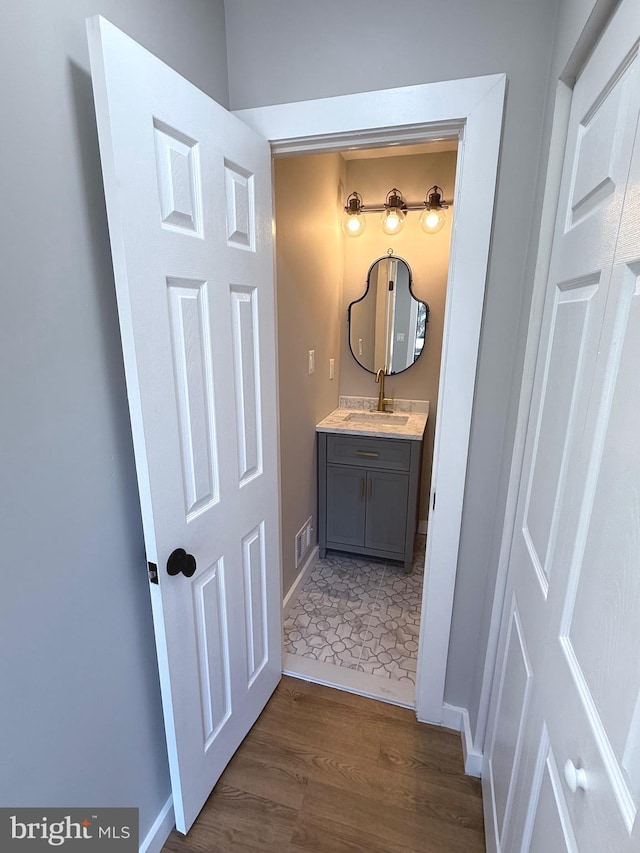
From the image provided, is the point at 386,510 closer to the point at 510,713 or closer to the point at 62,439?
the point at 510,713

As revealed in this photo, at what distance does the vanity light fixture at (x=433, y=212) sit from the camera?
7.88ft

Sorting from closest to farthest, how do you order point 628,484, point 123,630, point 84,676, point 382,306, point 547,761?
1. point 628,484
2. point 547,761
3. point 84,676
4. point 123,630
5. point 382,306

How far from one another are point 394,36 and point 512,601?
159 centimetres

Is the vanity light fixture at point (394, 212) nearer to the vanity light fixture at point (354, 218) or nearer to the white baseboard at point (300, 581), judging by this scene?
the vanity light fixture at point (354, 218)

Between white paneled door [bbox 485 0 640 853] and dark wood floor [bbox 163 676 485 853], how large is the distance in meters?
0.37

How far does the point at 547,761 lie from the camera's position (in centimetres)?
72

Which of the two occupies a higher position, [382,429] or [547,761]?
[382,429]

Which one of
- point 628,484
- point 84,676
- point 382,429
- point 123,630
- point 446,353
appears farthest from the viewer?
point 382,429

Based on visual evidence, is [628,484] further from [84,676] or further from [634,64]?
[84,676]

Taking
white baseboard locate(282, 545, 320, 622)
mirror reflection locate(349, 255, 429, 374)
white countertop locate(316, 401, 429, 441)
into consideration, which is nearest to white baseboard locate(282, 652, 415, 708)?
white baseboard locate(282, 545, 320, 622)

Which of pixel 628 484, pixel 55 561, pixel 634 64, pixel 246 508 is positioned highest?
pixel 634 64

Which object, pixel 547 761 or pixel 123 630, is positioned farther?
pixel 123 630

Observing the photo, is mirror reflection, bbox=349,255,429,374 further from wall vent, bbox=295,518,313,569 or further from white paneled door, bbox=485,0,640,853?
white paneled door, bbox=485,0,640,853

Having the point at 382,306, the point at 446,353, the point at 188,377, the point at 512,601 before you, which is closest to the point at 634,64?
→ the point at 446,353
